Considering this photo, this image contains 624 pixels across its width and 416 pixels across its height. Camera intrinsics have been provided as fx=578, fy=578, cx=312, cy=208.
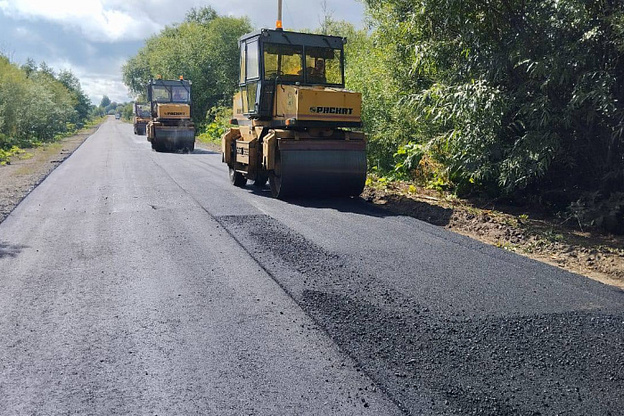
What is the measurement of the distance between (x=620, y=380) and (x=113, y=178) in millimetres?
12290

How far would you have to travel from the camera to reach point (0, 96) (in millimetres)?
28328

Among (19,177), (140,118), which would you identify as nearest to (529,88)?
(19,177)

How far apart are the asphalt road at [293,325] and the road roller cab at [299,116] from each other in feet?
8.11

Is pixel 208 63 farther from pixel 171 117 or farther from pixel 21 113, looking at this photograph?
pixel 171 117

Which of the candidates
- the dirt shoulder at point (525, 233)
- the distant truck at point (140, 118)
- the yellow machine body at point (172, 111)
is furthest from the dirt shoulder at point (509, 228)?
the distant truck at point (140, 118)

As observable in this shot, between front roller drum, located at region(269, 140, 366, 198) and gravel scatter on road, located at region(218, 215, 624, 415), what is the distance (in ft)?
15.7

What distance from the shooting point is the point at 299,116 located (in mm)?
10070

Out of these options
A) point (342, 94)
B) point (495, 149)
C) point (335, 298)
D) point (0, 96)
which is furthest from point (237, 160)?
point (0, 96)

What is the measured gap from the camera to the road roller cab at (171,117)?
24266 mm

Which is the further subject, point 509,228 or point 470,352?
point 509,228

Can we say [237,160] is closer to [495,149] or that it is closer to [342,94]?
[342,94]

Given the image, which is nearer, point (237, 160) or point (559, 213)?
point (559, 213)

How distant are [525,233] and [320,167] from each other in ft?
12.7

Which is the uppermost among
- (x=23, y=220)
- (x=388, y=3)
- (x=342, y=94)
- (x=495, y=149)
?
(x=388, y=3)
